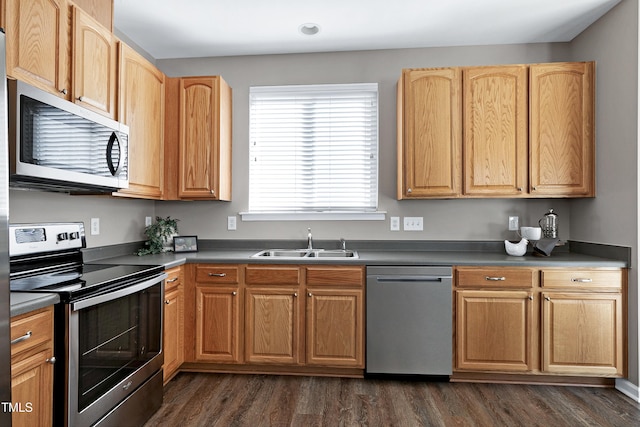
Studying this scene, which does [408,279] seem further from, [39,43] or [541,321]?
[39,43]

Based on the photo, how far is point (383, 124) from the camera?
3279 millimetres

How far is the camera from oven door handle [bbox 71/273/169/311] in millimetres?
1605

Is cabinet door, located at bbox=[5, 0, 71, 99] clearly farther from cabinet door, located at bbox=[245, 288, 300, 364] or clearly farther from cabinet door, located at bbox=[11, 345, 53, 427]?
cabinet door, located at bbox=[245, 288, 300, 364]

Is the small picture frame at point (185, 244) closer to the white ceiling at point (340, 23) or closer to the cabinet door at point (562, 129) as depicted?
the white ceiling at point (340, 23)

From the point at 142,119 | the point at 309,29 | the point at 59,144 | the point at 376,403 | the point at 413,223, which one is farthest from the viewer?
the point at 413,223

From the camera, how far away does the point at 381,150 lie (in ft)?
10.8

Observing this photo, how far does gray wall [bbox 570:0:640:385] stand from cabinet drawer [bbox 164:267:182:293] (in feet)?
9.90

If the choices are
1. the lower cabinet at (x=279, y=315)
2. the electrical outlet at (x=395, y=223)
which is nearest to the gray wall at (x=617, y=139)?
the electrical outlet at (x=395, y=223)

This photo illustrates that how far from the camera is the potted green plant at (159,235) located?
3.07 m

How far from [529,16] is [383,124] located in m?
1.28

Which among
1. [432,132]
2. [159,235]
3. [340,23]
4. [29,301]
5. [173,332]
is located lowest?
[173,332]

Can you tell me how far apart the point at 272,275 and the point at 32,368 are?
1507 millimetres

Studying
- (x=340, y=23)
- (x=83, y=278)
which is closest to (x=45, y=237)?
(x=83, y=278)

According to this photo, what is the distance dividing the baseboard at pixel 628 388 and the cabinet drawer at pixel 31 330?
3.27 m
